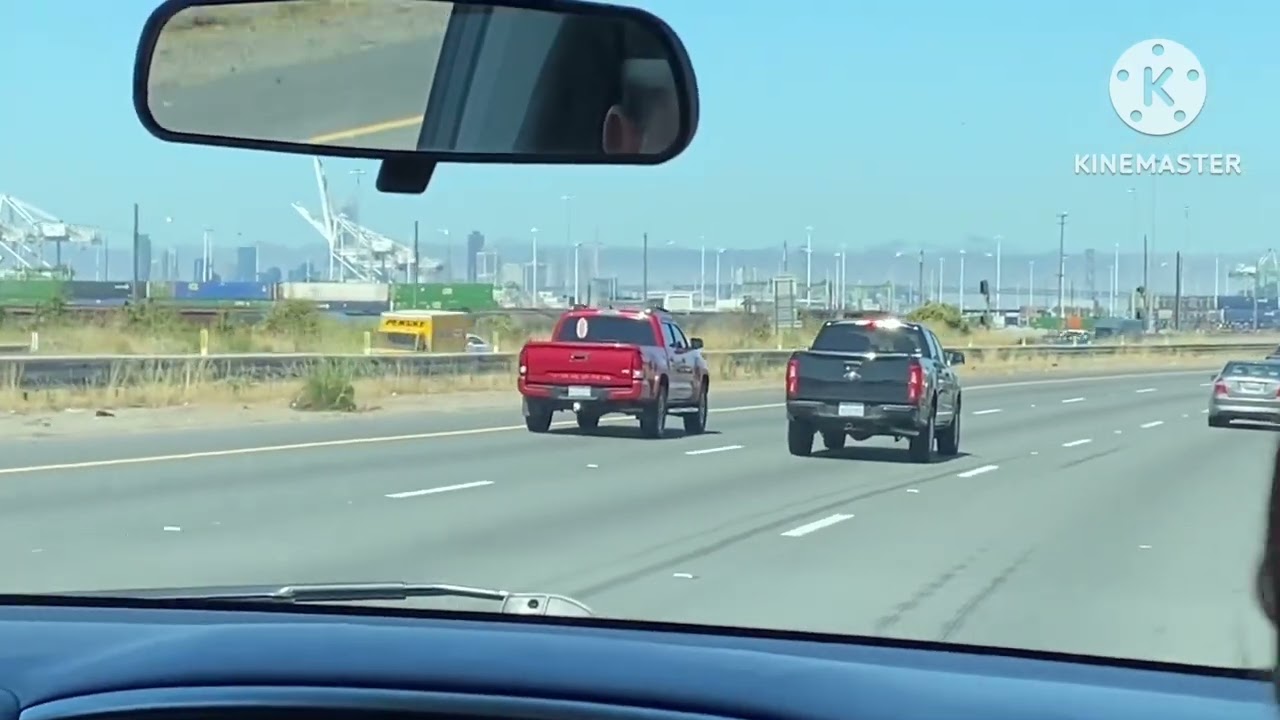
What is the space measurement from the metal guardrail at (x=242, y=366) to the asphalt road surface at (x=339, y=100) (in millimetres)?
24276

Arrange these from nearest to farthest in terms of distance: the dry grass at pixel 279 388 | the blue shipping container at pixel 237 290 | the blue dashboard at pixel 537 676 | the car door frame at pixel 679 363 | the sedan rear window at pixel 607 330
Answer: the blue dashboard at pixel 537 676 → the blue shipping container at pixel 237 290 → the sedan rear window at pixel 607 330 → the car door frame at pixel 679 363 → the dry grass at pixel 279 388

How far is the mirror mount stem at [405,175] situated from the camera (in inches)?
182

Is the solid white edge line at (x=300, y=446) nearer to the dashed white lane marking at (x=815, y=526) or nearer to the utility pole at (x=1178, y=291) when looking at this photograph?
the dashed white lane marking at (x=815, y=526)

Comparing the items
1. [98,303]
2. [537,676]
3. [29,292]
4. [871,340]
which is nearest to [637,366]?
[871,340]

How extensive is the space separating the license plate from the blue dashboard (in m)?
18.4

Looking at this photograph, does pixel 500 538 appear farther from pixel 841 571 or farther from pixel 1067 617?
pixel 1067 617

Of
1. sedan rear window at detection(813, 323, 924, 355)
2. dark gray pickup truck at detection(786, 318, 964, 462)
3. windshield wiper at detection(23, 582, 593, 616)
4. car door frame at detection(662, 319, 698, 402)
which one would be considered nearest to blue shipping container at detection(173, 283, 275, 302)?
windshield wiper at detection(23, 582, 593, 616)

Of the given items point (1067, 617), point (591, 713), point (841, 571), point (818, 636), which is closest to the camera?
point (591, 713)

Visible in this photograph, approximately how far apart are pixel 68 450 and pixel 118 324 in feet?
73.9

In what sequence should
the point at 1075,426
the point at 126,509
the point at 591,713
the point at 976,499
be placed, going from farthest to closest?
1. the point at 1075,426
2. the point at 976,499
3. the point at 126,509
4. the point at 591,713

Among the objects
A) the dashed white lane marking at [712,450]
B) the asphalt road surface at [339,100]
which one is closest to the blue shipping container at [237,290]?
the asphalt road surface at [339,100]

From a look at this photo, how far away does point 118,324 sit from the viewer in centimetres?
4359

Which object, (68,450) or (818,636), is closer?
(818,636)

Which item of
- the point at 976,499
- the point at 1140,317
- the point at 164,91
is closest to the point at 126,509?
the point at 976,499
